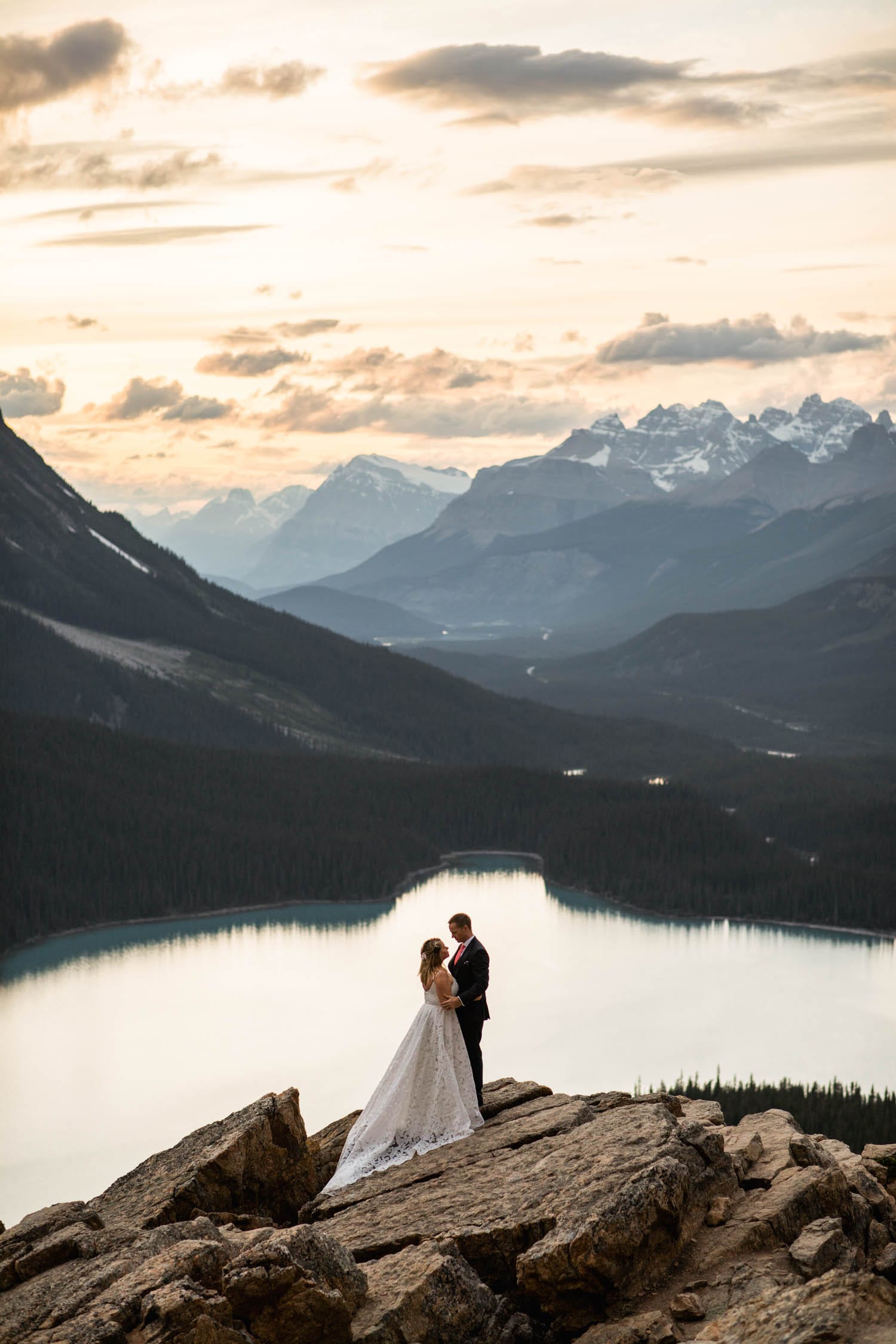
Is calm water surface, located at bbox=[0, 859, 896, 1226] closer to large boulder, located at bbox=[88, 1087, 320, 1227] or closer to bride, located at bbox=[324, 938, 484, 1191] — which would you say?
large boulder, located at bbox=[88, 1087, 320, 1227]

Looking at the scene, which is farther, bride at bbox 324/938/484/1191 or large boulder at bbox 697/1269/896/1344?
bride at bbox 324/938/484/1191

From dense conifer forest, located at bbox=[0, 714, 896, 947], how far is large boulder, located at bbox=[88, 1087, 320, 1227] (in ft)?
338

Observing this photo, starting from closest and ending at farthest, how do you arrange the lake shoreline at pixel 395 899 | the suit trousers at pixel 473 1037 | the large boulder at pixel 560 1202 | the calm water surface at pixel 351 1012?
the large boulder at pixel 560 1202 → the suit trousers at pixel 473 1037 → the calm water surface at pixel 351 1012 → the lake shoreline at pixel 395 899

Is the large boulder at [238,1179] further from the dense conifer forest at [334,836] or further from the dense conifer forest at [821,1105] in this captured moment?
the dense conifer forest at [334,836]

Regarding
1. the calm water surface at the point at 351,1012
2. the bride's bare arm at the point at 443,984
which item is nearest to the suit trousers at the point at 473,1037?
the bride's bare arm at the point at 443,984

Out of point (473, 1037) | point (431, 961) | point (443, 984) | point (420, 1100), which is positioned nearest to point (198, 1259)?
point (420, 1100)

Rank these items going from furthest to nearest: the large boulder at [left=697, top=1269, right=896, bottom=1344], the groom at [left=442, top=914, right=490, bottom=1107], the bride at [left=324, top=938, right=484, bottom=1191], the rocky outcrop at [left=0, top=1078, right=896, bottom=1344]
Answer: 1. the bride at [left=324, top=938, right=484, bottom=1191]
2. the groom at [left=442, top=914, right=490, bottom=1107]
3. the rocky outcrop at [left=0, top=1078, right=896, bottom=1344]
4. the large boulder at [left=697, top=1269, right=896, bottom=1344]

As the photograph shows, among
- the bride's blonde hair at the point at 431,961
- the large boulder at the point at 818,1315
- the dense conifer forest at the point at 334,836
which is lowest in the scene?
the dense conifer forest at the point at 334,836

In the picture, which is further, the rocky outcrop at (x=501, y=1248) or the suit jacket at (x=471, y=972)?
the suit jacket at (x=471, y=972)

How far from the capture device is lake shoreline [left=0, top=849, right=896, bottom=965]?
131750 millimetres

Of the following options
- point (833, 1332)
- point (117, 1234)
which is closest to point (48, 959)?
point (117, 1234)

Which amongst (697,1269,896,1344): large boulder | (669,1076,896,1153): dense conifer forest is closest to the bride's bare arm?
(697,1269,896,1344): large boulder

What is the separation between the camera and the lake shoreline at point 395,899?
432ft

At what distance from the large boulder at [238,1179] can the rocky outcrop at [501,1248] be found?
0.05 metres
